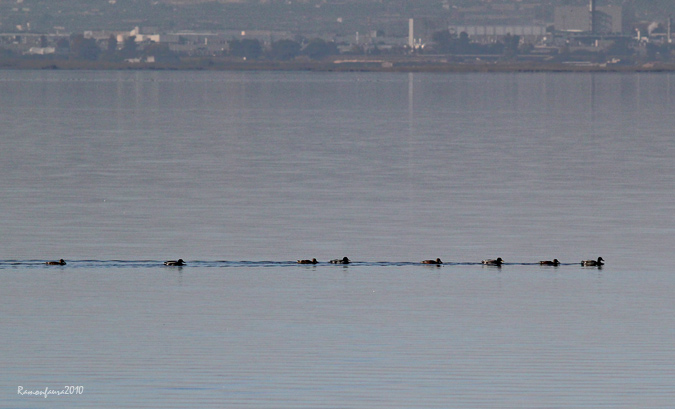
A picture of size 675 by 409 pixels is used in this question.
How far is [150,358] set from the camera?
28.2 metres

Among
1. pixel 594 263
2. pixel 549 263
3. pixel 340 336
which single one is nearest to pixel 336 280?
pixel 549 263

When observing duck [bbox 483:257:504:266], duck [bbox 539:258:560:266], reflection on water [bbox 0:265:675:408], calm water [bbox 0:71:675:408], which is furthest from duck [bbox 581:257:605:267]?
duck [bbox 483:257:504:266]

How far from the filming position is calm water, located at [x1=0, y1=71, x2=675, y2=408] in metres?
26.5

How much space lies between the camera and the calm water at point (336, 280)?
87.1ft

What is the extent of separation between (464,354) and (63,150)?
202 ft

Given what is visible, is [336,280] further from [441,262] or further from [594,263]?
[594,263]

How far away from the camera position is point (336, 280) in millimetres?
37969

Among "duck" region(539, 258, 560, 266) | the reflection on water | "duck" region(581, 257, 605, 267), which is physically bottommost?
the reflection on water

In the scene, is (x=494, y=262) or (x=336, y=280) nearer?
(x=336, y=280)

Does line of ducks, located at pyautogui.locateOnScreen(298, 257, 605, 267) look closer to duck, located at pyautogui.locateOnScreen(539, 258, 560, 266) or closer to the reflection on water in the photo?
duck, located at pyautogui.locateOnScreen(539, 258, 560, 266)

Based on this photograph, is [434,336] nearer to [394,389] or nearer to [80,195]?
[394,389]

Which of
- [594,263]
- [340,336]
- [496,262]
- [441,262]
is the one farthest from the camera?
[441,262]

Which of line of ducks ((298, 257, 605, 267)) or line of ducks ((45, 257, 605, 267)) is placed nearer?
line of ducks ((45, 257, 605, 267))

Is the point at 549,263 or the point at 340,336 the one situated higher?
the point at 549,263
